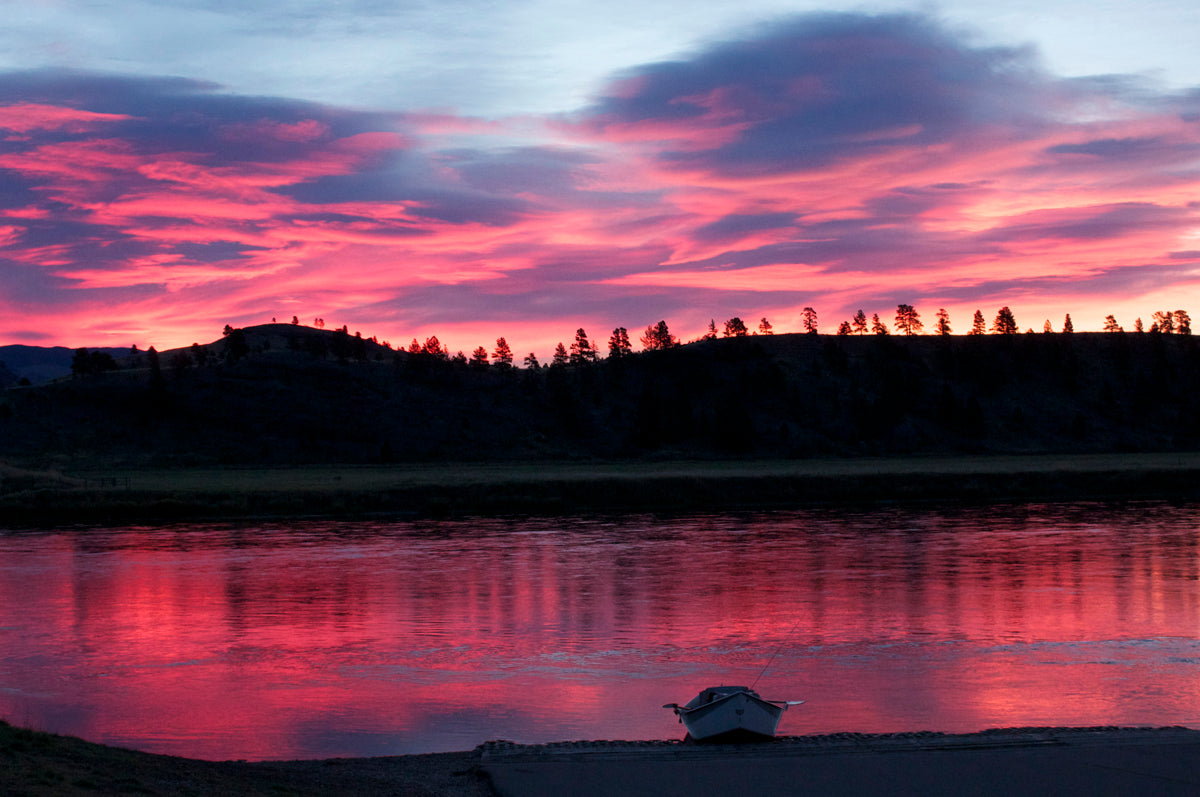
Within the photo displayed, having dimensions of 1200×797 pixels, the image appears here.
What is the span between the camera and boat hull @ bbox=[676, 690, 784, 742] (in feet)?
39.0

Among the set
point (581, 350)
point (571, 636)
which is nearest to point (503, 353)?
point (581, 350)

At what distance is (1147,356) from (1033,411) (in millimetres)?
26348

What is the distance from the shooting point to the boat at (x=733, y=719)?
11.9 m

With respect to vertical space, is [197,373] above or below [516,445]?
above

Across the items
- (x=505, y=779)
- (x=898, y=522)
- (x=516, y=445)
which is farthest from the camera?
(x=516, y=445)

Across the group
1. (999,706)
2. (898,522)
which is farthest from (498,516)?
(999,706)

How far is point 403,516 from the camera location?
154ft

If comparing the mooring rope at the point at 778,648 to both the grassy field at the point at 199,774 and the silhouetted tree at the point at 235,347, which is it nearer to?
the grassy field at the point at 199,774

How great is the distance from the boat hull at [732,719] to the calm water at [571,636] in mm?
1182

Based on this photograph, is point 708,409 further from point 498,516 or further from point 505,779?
point 505,779

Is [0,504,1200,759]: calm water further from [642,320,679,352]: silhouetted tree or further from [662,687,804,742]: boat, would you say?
[642,320,679,352]: silhouetted tree

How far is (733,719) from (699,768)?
1.11m

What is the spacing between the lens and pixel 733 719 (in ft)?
39.1

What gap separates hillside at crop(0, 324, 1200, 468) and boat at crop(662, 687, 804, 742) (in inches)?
2730
